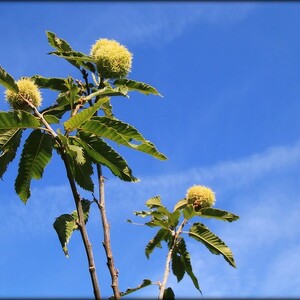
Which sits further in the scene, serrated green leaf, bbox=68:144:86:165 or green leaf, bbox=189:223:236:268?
green leaf, bbox=189:223:236:268

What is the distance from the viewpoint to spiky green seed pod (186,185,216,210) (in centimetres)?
308

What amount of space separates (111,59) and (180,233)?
1.16 metres

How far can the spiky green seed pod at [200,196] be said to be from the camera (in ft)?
10.1

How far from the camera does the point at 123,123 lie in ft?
8.86

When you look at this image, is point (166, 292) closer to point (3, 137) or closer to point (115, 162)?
point (115, 162)

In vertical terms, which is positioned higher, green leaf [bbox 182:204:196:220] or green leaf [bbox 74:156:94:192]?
green leaf [bbox 74:156:94:192]

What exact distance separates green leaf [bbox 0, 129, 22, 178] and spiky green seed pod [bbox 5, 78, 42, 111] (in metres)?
0.15

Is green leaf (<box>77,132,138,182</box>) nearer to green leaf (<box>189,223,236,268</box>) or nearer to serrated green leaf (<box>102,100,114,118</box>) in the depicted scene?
serrated green leaf (<box>102,100,114,118</box>)

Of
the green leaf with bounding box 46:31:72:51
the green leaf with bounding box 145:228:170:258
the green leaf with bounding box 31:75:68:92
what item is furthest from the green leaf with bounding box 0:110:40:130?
the green leaf with bounding box 145:228:170:258

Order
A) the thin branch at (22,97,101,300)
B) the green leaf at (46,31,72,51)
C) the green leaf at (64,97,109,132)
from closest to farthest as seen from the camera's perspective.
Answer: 1. the thin branch at (22,97,101,300)
2. the green leaf at (64,97,109,132)
3. the green leaf at (46,31,72,51)

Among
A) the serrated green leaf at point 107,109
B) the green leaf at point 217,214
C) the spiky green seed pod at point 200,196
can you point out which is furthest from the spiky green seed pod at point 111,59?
the green leaf at point 217,214

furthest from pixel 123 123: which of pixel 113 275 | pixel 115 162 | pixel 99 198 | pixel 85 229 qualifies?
pixel 113 275

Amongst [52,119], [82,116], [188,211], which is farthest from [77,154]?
[188,211]

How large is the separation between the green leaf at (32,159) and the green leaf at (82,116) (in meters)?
0.18
